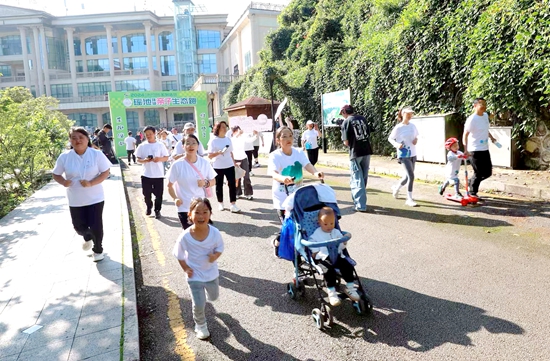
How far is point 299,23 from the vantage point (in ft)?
107

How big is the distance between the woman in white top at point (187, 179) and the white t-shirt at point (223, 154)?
2.80 metres

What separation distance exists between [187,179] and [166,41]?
78.2m

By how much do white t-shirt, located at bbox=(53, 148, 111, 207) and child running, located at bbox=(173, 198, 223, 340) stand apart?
89.9 inches

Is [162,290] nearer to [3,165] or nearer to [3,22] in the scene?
[3,165]

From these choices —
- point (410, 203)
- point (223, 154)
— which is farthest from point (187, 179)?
point (410, 203)

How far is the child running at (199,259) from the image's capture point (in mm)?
3582

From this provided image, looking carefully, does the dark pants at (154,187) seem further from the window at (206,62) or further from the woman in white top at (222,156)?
the window at (206,62)

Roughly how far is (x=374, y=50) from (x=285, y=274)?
42.9ft

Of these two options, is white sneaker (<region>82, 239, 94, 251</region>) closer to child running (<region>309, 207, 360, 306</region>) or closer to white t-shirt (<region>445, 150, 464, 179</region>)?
child running (<region>309, 207, 360, 306</region>)

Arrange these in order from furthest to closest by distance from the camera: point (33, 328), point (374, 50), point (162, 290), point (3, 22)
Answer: point (3, 22), point (374, 50), point (162, 290), point (33, 328)

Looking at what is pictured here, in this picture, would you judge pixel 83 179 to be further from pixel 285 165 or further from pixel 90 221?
pixel 285 165

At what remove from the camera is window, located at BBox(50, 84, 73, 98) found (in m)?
70.5

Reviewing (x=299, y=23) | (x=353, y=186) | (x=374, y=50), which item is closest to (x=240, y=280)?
(x=353, y=186)

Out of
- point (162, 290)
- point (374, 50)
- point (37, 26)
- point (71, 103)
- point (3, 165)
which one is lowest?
point (162, 290)
